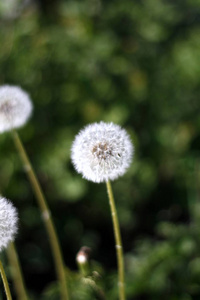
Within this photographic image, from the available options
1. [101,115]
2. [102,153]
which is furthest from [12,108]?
[101,115]

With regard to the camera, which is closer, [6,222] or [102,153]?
[6,222]

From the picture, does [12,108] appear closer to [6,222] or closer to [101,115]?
[6,222]

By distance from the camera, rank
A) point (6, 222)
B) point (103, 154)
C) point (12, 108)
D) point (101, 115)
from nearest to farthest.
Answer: point (6, 222), point (103, 154), point (12, 108), point (101, 115)

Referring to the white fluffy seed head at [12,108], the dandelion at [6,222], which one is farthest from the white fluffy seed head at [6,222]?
the white fluffy seed head at [12,108]

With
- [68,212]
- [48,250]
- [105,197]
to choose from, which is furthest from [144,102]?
[48,250]

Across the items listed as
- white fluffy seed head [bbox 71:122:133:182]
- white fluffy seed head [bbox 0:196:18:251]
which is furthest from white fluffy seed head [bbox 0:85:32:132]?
white fluffy seed head [bbox 0:196:18:251]

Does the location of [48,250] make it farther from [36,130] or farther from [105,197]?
[36,130]

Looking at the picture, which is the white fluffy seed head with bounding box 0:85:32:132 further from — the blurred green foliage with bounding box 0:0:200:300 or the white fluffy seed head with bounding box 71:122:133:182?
the blurred green foliage with bounding box 0:0:200:300
